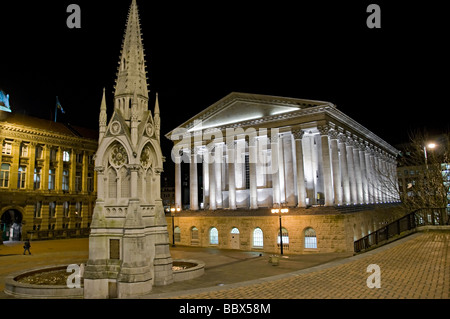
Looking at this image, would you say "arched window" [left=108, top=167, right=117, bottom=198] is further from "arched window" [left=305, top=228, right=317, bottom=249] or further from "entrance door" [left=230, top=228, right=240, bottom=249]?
"entrance door" [left=230, top=228, right=240, bottom=249]

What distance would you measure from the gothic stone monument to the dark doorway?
42.3 metres

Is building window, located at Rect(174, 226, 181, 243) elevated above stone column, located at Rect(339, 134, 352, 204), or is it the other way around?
stone column, located at Rect(339, 134, 352, 204)

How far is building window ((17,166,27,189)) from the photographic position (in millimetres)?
49412

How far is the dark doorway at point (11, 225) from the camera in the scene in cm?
4925

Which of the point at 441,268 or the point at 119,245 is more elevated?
the point at 119,245

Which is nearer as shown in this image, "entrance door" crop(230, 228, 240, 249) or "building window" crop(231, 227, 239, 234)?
"entrance door" crop(230, 228, 240, 249)

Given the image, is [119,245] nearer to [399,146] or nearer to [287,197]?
[287,197]

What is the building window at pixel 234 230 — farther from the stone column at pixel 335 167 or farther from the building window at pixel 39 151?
the building window at pixel 39 151

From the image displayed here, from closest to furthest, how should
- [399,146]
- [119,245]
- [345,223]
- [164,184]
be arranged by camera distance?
[119,245]
[345,223]
[399,146]
[164,184]

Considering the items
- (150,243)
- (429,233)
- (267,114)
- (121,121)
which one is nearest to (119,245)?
(150,243)

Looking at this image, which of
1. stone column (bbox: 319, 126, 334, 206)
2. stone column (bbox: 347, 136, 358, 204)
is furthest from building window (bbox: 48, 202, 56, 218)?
stone column (bbox: 347, 136, 358, 204)

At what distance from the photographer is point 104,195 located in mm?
15047

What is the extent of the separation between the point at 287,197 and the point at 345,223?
8.24 metres

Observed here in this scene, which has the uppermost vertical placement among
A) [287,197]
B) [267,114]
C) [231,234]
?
[267,114]
